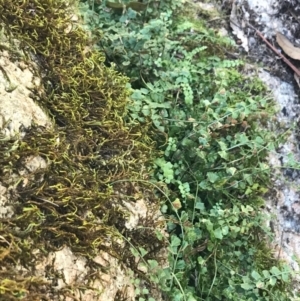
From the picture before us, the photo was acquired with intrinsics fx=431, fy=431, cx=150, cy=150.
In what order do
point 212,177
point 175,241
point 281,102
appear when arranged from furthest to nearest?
1. point 281,102
2. point 212,177
3. point 175,241

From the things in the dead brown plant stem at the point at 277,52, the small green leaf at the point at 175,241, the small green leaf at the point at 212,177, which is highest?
the dead brown plant stem at the point at 277,52

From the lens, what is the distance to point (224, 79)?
2479 millimetres

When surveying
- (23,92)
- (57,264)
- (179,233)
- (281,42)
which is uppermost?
(281,42)

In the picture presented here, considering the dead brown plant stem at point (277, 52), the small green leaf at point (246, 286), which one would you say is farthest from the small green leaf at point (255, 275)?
the dead brown plant stem at point (277, 52)

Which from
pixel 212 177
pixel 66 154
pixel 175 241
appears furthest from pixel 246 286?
pixel 66 154

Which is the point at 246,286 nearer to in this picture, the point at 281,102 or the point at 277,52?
the point at 281,102

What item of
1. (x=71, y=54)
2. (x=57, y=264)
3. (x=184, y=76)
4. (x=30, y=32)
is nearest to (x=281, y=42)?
(x=184, y=76)

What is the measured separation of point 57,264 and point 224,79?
4.92 ft

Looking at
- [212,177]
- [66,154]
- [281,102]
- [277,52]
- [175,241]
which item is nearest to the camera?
[66,154]

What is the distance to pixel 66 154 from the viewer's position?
1644 mm

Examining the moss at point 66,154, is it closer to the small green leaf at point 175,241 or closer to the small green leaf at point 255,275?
the small green leaf at point 175,241

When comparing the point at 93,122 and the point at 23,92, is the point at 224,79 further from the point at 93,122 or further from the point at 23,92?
the point at 23,92

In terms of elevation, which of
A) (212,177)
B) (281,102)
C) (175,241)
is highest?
(281,102)

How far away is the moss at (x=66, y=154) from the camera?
138cm
